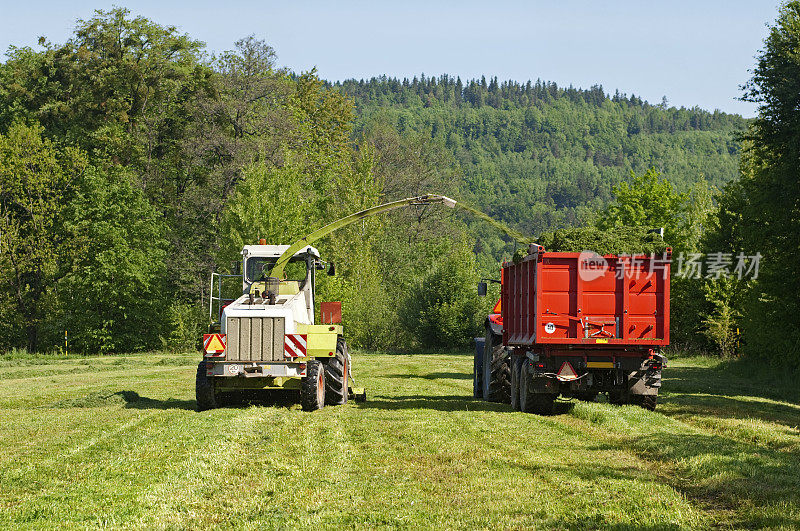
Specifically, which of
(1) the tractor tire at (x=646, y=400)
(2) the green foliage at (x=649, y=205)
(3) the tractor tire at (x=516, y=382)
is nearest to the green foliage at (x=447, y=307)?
(2) the green foliage at (x=649, y=205)

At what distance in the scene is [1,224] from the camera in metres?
52.9

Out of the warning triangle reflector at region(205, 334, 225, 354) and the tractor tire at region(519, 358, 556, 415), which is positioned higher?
the warning triangle reflector at region(205, 334, 225, 354)

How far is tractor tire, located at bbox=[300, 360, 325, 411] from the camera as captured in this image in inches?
714

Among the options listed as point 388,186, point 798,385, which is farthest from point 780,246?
point 388,186

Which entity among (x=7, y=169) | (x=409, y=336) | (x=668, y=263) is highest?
(x=7, y=169)

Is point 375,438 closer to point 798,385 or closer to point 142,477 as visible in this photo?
point 142,477

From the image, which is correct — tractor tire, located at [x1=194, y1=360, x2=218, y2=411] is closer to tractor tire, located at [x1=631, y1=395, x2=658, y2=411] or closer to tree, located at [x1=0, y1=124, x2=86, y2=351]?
tractor tire, located at [x1=631, y1=395, x2=658, y2=411]

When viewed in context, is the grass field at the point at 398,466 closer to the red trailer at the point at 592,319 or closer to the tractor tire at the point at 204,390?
the tractor tire at the point at 204,390

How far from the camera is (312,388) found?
18.1 meters

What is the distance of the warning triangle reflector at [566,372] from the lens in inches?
682

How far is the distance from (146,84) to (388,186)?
25.3 m

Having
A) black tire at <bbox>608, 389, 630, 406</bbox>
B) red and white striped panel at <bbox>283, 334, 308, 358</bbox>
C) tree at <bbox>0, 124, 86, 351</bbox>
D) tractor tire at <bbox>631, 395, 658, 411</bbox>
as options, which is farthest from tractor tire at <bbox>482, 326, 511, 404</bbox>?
tree at <bbox>0, 124, 86, 351</bbox>

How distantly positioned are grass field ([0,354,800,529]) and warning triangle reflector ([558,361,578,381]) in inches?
30.1

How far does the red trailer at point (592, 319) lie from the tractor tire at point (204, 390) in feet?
19.9
